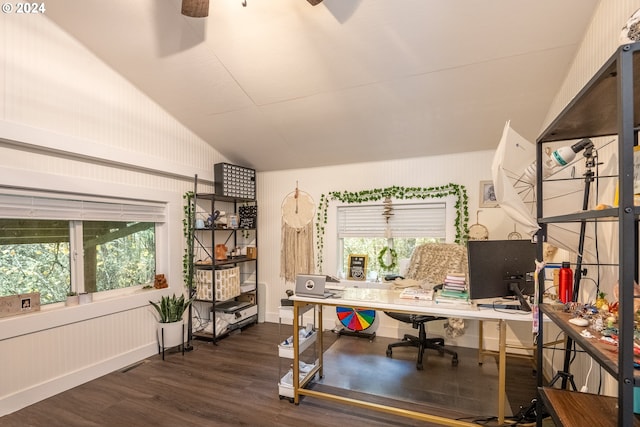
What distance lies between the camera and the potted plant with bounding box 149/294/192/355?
3.10 metres

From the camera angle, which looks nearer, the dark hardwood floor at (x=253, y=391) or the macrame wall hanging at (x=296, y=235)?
the dark hardwood floor at (x=253, y=391)

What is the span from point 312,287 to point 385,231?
5.43 feet

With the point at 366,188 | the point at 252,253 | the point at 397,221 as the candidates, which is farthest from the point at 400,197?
the point at 252,253

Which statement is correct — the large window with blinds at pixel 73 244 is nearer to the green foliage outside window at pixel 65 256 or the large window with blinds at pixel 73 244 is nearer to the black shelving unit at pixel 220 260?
the green foliage outside window at pixel 65 256

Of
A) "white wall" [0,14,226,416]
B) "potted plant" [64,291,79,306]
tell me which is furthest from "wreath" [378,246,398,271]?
"potted plant" [64,291,79,306]

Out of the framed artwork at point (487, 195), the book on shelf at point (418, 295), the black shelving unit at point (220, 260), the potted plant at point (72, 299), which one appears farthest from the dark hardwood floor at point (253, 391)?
the framed artwork at point (487, 195)

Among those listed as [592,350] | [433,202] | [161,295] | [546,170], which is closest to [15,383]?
[161,295]

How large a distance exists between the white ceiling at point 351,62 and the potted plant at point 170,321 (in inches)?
79.8

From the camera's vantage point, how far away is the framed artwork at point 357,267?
12.2 ft

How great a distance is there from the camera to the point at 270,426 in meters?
1.99

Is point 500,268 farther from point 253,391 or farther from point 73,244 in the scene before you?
point 73,244

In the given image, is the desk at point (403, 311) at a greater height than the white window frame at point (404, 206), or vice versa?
the white window frame at point (404, 206)

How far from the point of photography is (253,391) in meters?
2.43

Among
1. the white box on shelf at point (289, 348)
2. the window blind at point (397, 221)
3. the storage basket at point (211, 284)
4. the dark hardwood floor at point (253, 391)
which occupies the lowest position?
the dark hardwood floor at point (253, 391)
